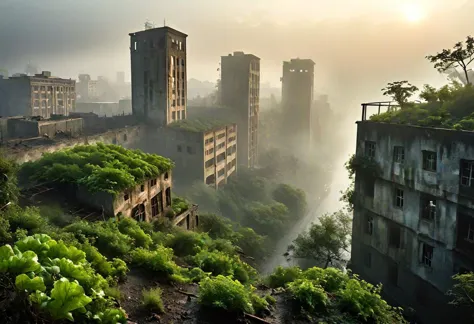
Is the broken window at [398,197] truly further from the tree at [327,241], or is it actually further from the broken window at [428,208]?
the tree at [327,241]

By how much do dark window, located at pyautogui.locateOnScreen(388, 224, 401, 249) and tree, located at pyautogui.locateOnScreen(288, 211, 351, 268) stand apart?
23.4 feet

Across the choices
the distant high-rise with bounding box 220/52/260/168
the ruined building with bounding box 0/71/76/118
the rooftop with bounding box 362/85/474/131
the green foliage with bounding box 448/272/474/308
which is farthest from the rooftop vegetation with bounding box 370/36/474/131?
the ruined building with bounding box 0/71/76/118

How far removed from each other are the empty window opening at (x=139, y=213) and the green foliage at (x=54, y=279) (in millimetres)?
11811

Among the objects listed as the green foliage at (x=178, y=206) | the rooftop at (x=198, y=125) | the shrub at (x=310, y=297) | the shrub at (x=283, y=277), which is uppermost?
the rooftop at (x=198, y=125)

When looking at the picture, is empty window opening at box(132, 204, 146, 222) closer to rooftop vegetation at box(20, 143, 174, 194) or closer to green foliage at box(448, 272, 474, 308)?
rooftop vegetation at box(20, 143, 174, 194)

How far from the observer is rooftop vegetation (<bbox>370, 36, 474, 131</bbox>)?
23109 mm

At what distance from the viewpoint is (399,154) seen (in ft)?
80.1

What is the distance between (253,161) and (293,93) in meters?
28.6

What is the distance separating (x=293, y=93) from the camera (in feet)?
349

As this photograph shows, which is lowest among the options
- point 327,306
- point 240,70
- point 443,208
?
point 327,306

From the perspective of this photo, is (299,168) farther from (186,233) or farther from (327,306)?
(327,306)

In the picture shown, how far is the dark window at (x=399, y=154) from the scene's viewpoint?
24.1m

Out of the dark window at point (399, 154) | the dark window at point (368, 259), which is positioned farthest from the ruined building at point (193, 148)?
the dark window at point (399, 154)

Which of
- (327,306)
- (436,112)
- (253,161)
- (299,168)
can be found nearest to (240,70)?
(253,161)
